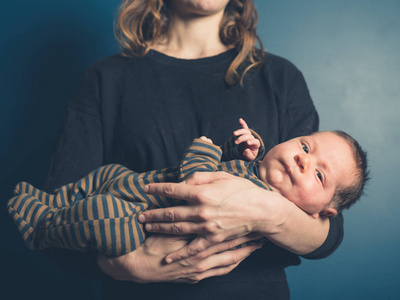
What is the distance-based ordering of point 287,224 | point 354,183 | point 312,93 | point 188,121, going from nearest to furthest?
1. point 287,224
2. point 354,183
3. point 188,121
4. point 312,93

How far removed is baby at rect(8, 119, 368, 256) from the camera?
97 centimetres

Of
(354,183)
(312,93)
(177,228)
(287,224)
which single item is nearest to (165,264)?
(177,228)

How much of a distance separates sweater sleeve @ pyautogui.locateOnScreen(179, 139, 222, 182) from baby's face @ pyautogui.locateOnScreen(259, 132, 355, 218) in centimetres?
19

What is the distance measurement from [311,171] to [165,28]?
33.5 inches

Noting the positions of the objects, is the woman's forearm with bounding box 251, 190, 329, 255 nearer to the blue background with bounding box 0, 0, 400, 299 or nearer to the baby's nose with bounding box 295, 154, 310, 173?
the baby's nose with bounding box 295, 154, 310, 173

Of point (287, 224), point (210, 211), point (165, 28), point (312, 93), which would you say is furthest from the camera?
point (312, 93)

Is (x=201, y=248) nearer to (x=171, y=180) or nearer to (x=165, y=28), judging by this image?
(x=171, y=180)

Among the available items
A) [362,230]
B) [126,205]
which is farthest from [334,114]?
[126,205]

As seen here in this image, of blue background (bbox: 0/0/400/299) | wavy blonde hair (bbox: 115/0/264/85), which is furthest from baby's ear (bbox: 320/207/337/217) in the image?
blue background (bbox: 0/0/400/299)

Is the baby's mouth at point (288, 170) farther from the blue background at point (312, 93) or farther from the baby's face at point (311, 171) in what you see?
the blue background at point (312, 93)

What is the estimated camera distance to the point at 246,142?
117 centimetres

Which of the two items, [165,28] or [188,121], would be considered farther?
[165,28]

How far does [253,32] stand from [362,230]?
122cm

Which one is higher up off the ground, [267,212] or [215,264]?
[267,212]
